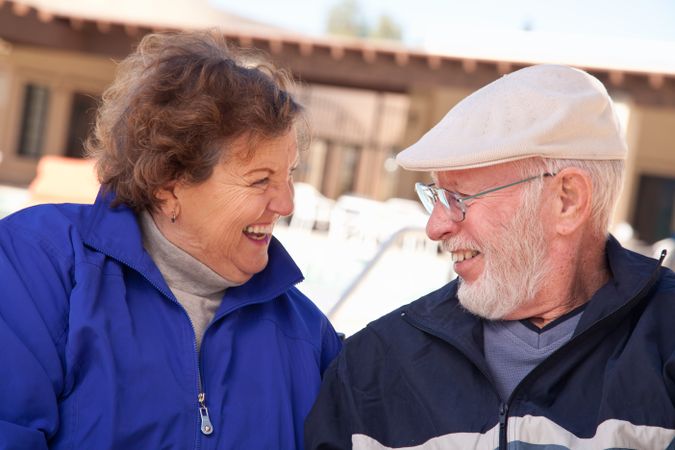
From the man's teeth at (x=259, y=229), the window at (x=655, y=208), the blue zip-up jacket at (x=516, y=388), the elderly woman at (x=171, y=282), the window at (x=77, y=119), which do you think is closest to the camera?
the blue zip-up jacket at (x=516, y=388)

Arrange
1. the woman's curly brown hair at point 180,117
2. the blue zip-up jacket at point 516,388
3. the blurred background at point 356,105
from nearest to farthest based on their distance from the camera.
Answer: the blue zip-up jacket at point 516,388 < the woman's curly brown hair at point 180,117 < the blurred background at point 356,105

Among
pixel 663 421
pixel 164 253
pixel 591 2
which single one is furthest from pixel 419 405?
pixel 591 2

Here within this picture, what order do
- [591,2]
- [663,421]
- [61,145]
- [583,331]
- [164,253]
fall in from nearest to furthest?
[663,421] < [583,331] < [164,253] < [61,145] < [591,2]

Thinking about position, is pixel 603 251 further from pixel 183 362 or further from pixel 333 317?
pixel 333 317

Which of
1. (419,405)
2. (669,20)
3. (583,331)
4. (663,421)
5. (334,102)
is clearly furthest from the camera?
(669,20)

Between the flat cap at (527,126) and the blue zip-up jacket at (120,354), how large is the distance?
0.62 m

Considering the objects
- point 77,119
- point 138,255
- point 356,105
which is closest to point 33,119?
point 77,119

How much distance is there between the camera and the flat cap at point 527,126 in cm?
215

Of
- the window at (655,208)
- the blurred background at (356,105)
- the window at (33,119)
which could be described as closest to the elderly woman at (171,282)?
the blurred background at (356,105)

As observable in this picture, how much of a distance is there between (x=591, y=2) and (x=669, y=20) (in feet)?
17.0

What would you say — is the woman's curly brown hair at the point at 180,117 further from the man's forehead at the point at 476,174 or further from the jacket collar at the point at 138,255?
the man's forehead at the point at 476,174

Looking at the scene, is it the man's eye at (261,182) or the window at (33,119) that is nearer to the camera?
the man's eye at (261,182)

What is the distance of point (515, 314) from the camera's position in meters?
2.28

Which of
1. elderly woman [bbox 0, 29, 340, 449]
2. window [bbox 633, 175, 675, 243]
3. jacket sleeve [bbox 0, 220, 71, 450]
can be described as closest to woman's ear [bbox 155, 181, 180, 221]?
elderly woman [bbox 0, 29, 340, 449]
